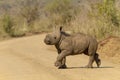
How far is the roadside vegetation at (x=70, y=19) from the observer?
30.2 meters

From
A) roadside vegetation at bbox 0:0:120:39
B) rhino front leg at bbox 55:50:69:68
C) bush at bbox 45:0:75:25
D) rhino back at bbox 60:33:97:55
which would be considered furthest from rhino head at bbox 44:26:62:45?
bush at bbox 45:0:75:25

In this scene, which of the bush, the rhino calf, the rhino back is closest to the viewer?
the rhino calf

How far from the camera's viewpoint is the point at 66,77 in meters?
16.3

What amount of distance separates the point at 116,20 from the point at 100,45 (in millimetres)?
3776

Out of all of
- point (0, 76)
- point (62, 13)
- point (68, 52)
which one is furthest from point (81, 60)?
point (62, 13)

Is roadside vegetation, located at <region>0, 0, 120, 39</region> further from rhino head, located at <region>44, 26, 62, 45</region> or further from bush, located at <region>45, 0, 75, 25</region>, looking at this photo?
rhino head, located at <region>44, 26, 62, 45</region>

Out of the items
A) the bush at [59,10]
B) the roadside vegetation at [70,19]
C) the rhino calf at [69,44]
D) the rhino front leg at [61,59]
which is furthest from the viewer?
the bush at [59,10]

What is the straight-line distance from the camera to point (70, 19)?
54.5 metres

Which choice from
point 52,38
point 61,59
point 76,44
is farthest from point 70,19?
point 61,59

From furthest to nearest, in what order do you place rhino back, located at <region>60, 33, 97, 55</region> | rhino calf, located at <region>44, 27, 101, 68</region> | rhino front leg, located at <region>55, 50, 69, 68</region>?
rhino back, located at <region>60, 33, 97, 55</region>
rhino calf, located at <region>44, 27, 101, 68</region>
rhino front leg, located at <region>55, 50, 69, 68</region>

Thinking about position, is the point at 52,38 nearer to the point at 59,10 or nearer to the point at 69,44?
the point at 69,44

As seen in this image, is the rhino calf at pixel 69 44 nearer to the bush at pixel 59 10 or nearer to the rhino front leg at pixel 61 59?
the rhino front leg at pixel 61 59

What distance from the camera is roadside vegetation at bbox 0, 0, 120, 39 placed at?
30.2 metres

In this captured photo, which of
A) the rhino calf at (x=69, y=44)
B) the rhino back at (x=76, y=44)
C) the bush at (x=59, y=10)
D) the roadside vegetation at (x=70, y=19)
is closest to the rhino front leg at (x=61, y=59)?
the rhino calf at (x=69, y=44)
